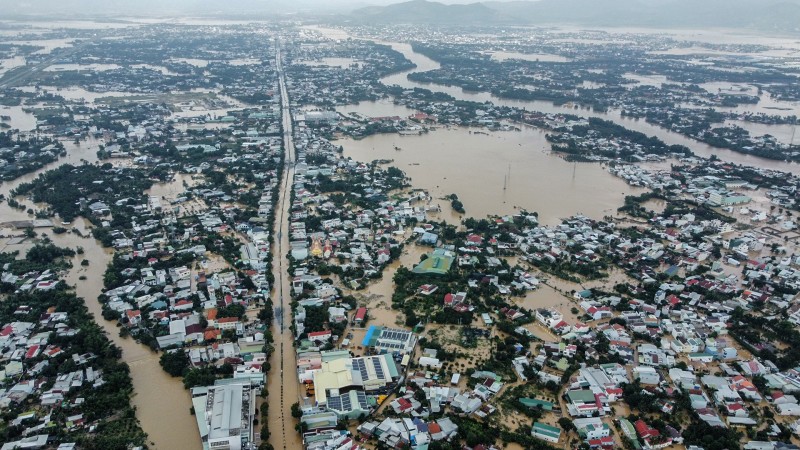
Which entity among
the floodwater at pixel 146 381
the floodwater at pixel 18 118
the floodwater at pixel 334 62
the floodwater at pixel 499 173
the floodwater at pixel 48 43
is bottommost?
the floodwater at pixel 146 381

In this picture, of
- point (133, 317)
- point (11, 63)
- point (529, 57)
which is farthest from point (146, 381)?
point (529, 57)

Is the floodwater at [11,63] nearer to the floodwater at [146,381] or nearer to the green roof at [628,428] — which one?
the floodwater at [146,381]

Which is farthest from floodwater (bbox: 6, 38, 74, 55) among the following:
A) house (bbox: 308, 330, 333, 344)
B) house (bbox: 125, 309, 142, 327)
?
house (bbox: 308, 330, 333, 344)

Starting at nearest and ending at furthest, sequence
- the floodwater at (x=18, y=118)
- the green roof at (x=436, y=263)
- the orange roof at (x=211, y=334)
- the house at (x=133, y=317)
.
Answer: the orange roof at (x=211, y=334), the house at (x=133, y=317), the green roof at (x=436, y=263), the floodwater at (x=18, y=118)

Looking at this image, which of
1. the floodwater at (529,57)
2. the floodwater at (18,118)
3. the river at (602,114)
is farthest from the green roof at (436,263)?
the floodwater at (529,57)

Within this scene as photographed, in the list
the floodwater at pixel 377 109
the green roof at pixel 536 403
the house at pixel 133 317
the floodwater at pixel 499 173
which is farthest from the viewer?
the floodwater at pixel 377 109

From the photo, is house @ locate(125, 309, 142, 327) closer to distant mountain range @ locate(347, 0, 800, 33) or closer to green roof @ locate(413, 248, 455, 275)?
green roof @ locate(413, 248, 455, 275)

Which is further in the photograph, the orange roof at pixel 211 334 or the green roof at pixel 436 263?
the green roof at pixel 436 263

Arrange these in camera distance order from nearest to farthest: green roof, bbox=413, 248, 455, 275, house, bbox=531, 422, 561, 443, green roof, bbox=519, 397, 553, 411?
house, bbox=531, 422, 561, 443 → green roof, bbox=519, 397, 553, 411 → green roof, bbox=413, 248, 455, 275
